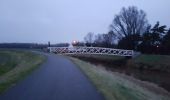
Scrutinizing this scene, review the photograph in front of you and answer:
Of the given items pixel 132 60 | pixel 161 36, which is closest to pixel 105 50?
pixel 132 60

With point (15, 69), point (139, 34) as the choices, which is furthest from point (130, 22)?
point (15, 69)

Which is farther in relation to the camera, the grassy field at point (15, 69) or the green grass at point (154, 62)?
the green grass at point (154, 62)

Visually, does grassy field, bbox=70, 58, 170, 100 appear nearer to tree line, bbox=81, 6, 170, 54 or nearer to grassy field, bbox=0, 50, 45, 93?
grassy field, bbox=0, 50, 45, 93

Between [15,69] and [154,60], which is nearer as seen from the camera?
[15,69]

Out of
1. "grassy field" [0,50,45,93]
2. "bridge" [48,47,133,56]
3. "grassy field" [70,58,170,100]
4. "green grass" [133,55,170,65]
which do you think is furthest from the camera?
"bridge" [48,47,133,56]

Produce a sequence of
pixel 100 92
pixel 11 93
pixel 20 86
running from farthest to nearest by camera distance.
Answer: pixel 20 86 < pixel 100 92 < pixel 11 93

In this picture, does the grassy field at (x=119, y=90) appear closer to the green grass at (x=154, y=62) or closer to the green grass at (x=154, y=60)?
the green grass at (x=154, y=62)

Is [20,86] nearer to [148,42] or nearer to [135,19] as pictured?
[148,42]

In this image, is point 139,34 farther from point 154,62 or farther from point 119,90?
point 119,90

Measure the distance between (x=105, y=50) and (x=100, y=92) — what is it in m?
54.8

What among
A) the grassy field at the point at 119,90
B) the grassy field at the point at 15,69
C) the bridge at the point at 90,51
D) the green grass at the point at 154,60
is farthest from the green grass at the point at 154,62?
the grassy field at the point at 119,90

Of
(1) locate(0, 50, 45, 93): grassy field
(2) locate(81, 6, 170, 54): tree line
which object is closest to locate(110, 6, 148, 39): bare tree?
(2) locate(81, 6, 170, 54): tree line

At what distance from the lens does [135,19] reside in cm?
8356

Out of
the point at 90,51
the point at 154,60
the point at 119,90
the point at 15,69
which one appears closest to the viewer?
the point at 119,90
